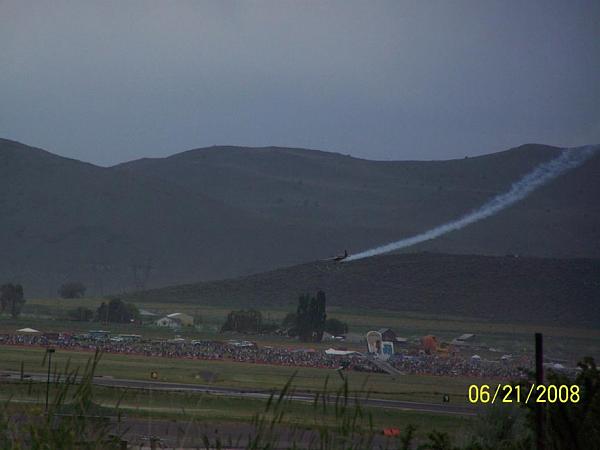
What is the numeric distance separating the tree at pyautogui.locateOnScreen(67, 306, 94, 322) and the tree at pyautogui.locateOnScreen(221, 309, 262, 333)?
1521 centimetres

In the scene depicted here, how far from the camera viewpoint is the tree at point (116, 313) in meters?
117

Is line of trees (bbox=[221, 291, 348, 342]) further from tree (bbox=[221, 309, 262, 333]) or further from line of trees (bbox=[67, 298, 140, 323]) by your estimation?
line of trees (bbox=[67, 298, 140, 323])

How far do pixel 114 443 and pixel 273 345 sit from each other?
83.8m

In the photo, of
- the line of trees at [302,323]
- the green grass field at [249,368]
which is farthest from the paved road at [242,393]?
the line of trees at [302,323]

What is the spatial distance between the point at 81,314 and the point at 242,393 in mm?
66951

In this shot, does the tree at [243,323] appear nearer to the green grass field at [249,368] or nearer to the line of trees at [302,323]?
the line of trees at [302,323]

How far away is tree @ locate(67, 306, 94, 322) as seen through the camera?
11678cm

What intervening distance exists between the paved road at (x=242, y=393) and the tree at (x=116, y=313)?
59129 mm

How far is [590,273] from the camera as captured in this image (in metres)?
139

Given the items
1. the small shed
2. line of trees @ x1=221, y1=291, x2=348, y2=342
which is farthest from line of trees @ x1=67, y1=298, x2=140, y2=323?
the small shed

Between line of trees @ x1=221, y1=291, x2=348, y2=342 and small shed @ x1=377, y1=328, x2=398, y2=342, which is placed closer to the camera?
small shed @ x1=377, y1=328, x2=398, y2=342

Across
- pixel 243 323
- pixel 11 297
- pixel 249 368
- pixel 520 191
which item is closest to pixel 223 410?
pixel 249 368

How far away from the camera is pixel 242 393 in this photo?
179 feet

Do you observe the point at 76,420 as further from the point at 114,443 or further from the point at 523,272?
the point at 523,272
